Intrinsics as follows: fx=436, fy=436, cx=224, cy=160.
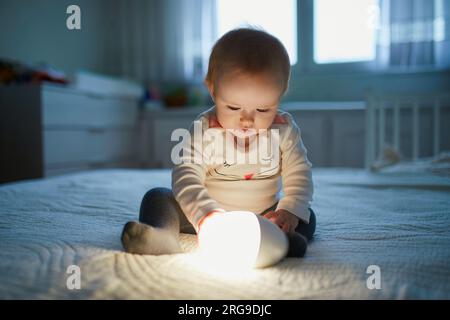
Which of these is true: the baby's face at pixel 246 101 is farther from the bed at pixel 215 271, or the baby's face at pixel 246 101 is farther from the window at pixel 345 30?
the window at pixel 345 30

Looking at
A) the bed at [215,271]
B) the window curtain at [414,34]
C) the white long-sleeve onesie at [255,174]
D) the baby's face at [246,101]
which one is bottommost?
the bed at [215,271]

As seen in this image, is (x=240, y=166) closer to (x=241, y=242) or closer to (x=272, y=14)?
(x=241, y=242)

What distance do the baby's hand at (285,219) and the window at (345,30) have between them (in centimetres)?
226

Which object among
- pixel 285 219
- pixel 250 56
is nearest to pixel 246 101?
pixel 250 56

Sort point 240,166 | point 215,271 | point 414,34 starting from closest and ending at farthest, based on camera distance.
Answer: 1. point 215,271
2. point 240,166
3. point 414,34

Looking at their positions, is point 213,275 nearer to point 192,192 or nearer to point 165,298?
point 165,298

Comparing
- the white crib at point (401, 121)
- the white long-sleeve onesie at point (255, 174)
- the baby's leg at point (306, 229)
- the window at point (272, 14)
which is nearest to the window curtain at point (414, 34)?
the white crib at point (401, 121)

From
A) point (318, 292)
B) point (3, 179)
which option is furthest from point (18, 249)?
point (3, 179)

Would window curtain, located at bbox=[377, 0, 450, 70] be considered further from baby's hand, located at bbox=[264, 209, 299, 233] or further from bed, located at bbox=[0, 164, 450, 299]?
baby's hand, located at bbox=[264, 209, 299, 233]

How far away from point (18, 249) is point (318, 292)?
18.2 inches

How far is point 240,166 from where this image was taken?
32.5 inches

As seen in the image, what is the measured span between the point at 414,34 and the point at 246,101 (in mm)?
2294

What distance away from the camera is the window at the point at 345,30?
107 inches

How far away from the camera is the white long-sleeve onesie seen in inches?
31.4
